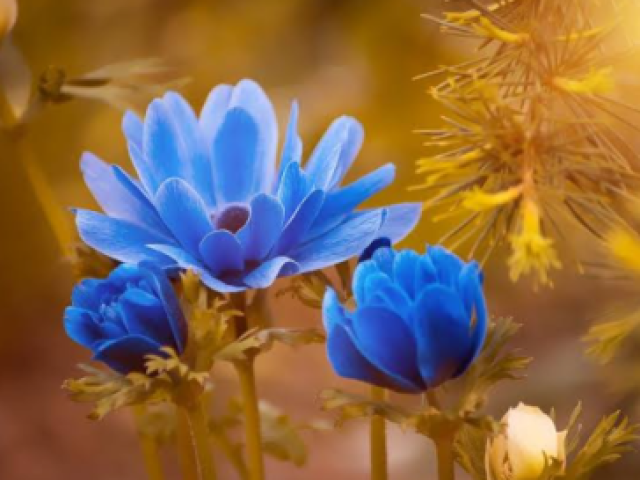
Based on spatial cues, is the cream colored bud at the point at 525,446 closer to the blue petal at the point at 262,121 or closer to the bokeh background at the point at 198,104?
the blue petal at the point at 262,121

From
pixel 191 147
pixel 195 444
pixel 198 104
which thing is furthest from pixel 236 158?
pixel 198 104

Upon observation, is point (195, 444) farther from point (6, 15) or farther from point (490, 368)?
point (6, 15)

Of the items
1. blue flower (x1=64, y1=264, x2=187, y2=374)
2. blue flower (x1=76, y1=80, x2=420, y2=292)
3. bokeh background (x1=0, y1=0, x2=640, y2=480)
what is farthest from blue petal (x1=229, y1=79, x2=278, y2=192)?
bokeh background (x1=0, y1=0, x2=640, y2=480)

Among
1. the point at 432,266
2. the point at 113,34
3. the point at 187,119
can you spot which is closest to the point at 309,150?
the point at 113,34

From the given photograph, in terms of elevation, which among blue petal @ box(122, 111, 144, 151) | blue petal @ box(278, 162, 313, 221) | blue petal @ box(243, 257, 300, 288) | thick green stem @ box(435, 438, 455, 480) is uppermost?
blue petal @ box(122, 111, 144, 151)

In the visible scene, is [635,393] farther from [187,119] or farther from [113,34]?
[113,34]

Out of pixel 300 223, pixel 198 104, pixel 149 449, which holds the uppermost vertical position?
pixel 198 104

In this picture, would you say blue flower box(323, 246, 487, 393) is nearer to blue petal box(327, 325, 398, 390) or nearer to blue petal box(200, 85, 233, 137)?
blue petal box(327, 325, 398, 390)

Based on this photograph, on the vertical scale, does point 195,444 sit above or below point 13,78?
below
